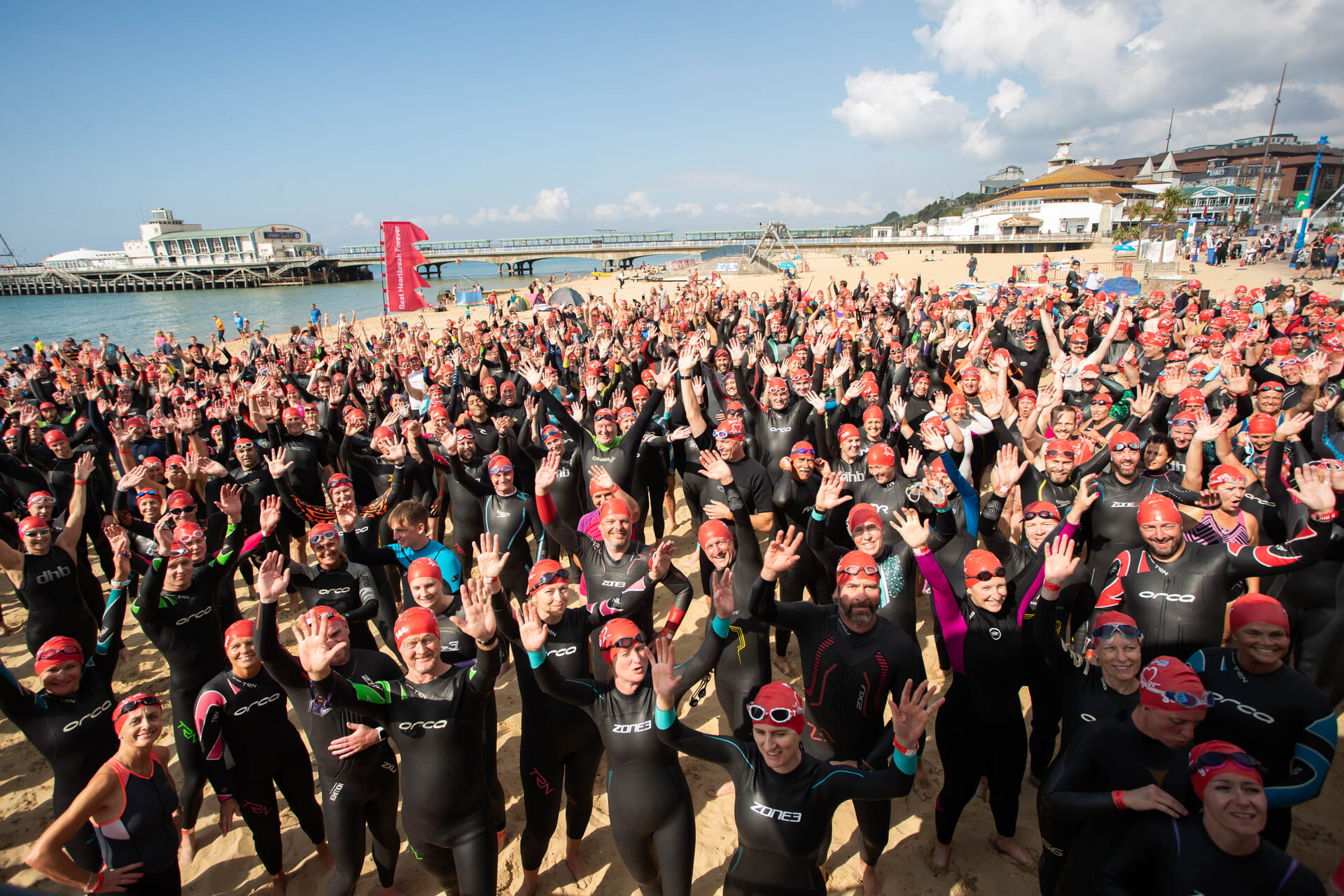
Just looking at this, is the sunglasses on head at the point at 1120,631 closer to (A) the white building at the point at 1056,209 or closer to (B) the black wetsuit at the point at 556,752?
(B) the black wetsuit at the point at 556,752

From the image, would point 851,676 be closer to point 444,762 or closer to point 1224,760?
point 1224,760

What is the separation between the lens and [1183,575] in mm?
3902

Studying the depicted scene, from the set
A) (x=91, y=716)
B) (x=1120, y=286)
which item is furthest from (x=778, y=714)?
(x=1120, y=286)

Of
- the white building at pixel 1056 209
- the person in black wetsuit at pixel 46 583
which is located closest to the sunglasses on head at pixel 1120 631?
the person in black wetsuit at pixel 46 583

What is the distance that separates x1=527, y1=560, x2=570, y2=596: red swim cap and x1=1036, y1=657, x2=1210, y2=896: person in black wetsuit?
8.86ft

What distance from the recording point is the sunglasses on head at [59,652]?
358 cm

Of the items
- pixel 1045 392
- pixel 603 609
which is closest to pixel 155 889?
pixel 603 609

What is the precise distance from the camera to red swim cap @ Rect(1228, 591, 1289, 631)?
2914 mm

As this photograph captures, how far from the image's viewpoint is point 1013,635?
3627 millimetres

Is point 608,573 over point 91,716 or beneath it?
over

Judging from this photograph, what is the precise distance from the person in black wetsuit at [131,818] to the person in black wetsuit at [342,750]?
23.4 inches

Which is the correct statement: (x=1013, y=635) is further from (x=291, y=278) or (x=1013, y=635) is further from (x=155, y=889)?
(x=291, y=278)

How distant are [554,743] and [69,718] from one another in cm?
282

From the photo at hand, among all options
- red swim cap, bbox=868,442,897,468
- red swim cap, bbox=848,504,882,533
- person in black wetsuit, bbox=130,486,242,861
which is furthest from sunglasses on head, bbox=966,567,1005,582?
person in black wetsuit, bbox=130,486,242,861
